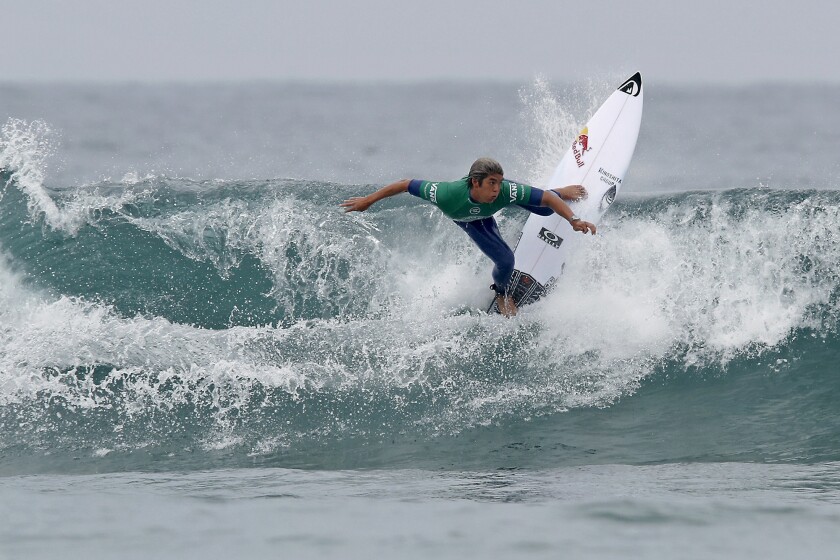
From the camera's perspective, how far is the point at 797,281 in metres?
9.90

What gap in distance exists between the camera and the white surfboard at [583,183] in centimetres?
980

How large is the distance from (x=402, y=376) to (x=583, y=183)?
2.80 m

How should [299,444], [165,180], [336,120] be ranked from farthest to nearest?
[336,120], [165,180], [299,444]

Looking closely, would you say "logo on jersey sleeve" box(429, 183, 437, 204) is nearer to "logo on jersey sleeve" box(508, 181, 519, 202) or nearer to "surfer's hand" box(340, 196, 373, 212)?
"surfer's hand" box(340, 196, 373, 212)

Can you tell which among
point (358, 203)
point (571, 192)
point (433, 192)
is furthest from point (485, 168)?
point (571, 192)

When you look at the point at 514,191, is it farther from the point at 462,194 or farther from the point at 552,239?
the point at 552,239

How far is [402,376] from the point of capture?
8914 millimetres

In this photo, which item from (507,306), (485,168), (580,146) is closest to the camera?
(485,168)

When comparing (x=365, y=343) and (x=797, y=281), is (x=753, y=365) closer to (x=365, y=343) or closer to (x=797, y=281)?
(x=797, y=281)

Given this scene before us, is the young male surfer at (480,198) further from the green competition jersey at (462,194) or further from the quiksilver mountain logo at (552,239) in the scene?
the quiksilver mountain logo at (552,239)

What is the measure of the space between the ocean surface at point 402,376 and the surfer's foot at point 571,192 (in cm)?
70

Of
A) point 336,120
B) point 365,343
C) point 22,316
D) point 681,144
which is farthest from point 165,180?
point 336,120

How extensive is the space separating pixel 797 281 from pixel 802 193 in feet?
4.49

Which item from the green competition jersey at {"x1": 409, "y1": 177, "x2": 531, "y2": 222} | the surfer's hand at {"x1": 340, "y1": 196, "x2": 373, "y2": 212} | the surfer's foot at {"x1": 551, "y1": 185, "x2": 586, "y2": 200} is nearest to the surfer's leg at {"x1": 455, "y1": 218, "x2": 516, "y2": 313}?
the green competition jersey at {"x1": 409, "y1": 177, "x2": 531, "y2": 222}
